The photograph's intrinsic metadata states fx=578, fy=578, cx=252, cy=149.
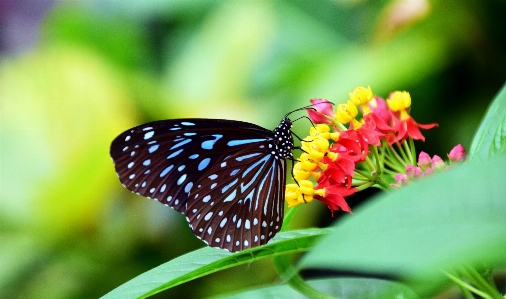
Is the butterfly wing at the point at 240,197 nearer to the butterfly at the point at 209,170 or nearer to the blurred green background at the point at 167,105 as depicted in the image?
the butterfly at the point at 209,170

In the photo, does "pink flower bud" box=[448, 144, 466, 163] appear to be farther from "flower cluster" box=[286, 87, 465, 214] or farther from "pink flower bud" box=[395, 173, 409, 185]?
"pink flower bud" box=[395, 173, 409, 185]

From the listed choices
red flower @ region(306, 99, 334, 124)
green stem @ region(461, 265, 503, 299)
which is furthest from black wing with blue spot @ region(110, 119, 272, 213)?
green stem @ region(461, 265, 503, 299)

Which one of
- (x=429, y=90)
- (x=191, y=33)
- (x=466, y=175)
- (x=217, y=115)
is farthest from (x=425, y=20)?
(x=466, y=175)

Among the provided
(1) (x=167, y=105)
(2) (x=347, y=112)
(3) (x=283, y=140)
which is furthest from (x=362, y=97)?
(1) (x=167, y=105)

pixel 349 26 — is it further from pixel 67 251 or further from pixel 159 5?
pixel 67 251

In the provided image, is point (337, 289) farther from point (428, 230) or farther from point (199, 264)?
point (428, 230)

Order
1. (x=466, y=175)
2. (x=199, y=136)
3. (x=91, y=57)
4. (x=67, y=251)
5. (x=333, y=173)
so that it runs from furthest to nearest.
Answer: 1. (x=91, y=57)
2. (x=67, y=251)
3. (x=199, y=136)
4. (x=333, y=173)
5. (x=466, y=175)

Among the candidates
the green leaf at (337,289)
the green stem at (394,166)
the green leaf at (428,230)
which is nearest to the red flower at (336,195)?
the green stem at (394,166)
